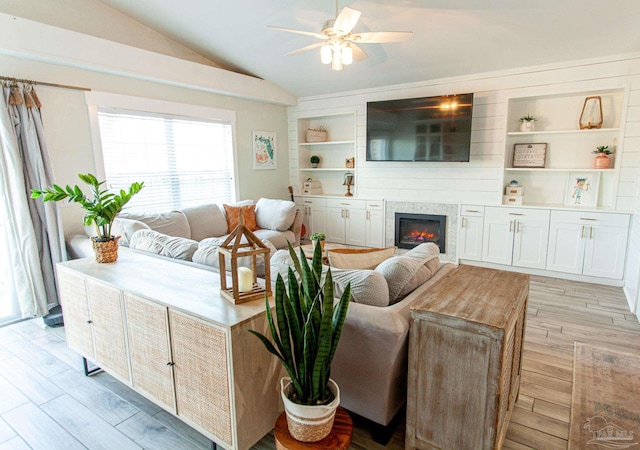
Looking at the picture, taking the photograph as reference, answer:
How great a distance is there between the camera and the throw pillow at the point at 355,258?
2.11 meters

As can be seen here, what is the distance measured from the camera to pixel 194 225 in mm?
4371

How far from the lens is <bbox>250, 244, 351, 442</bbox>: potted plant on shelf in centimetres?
139

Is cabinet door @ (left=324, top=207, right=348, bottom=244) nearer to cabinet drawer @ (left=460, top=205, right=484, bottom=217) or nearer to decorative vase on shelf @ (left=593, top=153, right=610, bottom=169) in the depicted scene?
cabinet drawer @ (left=460, top=205, right=484, bottom=217)

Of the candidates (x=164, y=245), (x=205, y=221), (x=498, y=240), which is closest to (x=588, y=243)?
(x=498, y=240)

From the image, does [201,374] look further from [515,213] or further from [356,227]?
[356,227]

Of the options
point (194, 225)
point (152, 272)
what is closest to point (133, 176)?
point (194, 225)

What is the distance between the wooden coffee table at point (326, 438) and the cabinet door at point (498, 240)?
12.0 feet

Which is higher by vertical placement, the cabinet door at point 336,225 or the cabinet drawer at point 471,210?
the cabinet drawer at point 471,210

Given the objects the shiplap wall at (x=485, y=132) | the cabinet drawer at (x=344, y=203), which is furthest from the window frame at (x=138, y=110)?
the cabinet drawer at (x=344, y=203)

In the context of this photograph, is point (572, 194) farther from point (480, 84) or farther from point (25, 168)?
point (25, 168)

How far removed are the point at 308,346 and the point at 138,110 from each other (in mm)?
3804

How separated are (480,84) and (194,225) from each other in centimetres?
395

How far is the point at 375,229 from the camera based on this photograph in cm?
551

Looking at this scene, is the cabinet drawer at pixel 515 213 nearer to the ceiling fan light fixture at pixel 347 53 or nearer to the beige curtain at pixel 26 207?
the ceiling fan light fixture at pixel 347 53
